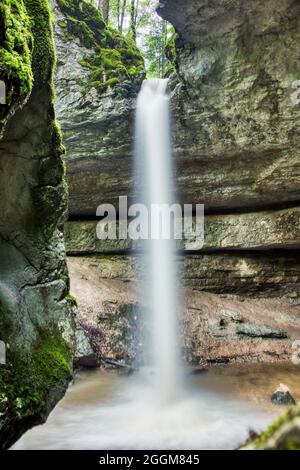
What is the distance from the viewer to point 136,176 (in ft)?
35.8

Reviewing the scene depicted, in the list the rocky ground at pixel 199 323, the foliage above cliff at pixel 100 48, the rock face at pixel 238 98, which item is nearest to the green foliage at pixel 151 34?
the foliage above cliff at pixel 100 48

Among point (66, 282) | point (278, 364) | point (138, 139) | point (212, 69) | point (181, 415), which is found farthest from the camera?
point (138, 139)

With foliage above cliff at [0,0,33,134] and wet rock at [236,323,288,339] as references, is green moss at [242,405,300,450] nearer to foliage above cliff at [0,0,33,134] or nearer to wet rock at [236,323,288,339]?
foliage above cliff at [0,0,33,134]

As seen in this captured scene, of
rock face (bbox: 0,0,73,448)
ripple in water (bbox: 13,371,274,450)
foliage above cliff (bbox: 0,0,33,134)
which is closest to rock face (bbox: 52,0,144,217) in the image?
rock face (bbox: 0,0,73,448)

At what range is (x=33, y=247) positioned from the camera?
4688 mm

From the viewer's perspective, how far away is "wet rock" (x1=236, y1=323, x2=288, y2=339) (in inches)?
365

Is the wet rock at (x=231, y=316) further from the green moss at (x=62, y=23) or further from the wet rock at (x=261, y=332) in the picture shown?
the green moss at (x=62, y=23)

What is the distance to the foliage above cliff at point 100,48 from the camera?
34.6 feet

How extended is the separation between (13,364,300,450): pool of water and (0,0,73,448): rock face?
85 centimetres

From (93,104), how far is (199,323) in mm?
6723

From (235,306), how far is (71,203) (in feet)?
20.0

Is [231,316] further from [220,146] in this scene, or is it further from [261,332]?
[220,146]

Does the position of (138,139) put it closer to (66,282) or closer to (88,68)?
(88,68)

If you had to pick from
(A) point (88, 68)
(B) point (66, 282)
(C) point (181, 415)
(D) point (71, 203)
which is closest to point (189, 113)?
(A) point (88, 68)
